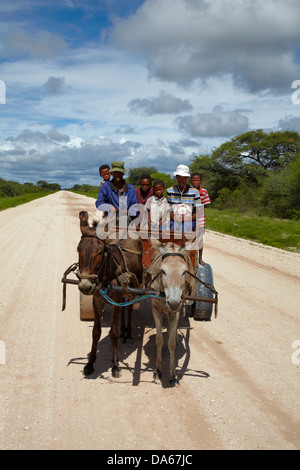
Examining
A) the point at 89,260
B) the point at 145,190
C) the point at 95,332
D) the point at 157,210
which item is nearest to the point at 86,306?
the point at 95,332

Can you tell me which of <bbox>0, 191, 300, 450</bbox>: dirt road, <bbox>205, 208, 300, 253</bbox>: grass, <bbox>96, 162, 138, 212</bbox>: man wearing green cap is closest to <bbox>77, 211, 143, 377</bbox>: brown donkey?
<bbox>0, 191, 300, 450</bbox>: dirt road

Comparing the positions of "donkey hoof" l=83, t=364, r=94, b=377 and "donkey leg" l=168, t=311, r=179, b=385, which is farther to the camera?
"donkey hoof" l=83, t=364, r=94, b=377

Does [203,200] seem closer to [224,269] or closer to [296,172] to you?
[224,269]

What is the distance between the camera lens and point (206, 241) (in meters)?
15.2

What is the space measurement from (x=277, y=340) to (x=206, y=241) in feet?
31.4

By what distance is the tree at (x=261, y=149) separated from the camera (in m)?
33.3

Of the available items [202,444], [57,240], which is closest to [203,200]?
[202,444]

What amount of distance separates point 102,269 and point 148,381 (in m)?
1.67

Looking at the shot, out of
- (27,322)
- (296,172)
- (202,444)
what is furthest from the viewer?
(296,172)

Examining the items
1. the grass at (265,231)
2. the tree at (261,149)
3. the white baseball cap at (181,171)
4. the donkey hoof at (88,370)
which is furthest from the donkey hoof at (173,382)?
the tree at (261,149)

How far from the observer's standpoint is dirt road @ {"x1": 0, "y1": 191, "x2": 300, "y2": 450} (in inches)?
137

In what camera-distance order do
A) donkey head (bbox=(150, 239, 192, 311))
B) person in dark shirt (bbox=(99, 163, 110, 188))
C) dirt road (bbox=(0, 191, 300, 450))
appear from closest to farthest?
dirt road (bbox=(0, 191, 300, 450)), donkey head (bbox=(150, 239, 192, 311)), person in dark shirt (bbox=(99, 163, 110, 188))

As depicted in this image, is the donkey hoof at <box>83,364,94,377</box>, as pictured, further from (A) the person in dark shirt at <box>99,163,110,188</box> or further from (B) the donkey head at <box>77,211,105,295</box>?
(A) the person in dark shirt at <box>99,163,110,188</box>
